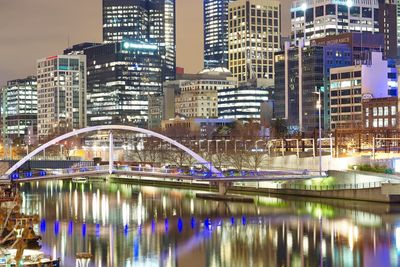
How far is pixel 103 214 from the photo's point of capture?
250 ft

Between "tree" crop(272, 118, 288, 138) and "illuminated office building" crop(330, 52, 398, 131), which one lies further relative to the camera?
"tree" crop(272, 118, 288, 138)

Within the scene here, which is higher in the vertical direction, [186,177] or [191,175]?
[191,175]

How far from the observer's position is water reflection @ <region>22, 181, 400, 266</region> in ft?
173

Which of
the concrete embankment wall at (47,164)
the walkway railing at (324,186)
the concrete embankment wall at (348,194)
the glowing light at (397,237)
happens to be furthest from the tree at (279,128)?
the glowing light at (397,237)

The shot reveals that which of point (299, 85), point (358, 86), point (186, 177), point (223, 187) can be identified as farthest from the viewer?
point (299, 85)

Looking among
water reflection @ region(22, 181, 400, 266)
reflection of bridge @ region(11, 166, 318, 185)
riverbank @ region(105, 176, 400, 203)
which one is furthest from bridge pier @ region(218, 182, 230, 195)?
riverbank @ region(105, 176, 400, 203)

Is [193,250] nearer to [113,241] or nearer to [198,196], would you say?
[113,241]

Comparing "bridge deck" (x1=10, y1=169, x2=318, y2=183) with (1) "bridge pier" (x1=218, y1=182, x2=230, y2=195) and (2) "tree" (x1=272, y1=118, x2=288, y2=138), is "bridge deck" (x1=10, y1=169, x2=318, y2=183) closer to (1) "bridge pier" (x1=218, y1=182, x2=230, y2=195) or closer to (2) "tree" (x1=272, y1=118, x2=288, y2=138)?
(1) "bridge pier" (x1=218, y1=182, x2=230, y2=195)

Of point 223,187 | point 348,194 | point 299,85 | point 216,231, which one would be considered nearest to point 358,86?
point 299,85

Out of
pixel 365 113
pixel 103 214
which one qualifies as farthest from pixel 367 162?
pixel 365 113

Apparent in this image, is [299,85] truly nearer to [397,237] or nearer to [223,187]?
[223,187]

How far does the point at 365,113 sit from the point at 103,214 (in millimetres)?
89120

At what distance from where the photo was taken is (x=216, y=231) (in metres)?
64.7

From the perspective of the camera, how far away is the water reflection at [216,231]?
52.7 metres
